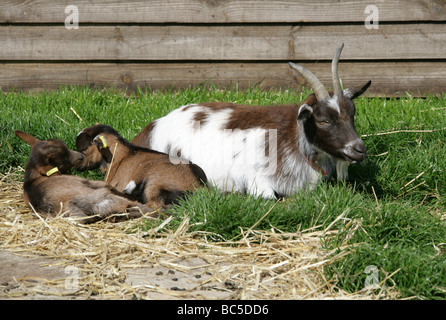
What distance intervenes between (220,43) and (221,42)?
0.02m

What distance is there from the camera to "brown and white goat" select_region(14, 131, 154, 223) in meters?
4.50

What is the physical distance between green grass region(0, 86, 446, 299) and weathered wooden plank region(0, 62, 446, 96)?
171 millimetres

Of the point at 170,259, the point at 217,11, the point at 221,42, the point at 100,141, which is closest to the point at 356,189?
the point at 170,259

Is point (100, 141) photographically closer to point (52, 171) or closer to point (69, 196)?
point (52, 171)

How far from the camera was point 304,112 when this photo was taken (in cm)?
466

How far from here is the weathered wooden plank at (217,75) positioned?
7.21 m

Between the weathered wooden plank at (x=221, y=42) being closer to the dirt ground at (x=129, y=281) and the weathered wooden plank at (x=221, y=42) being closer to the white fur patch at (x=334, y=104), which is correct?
the white fur patch at (x=334, y=104)

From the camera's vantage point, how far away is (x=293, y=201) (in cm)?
445

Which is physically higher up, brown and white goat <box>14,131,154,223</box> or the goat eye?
the goat eye

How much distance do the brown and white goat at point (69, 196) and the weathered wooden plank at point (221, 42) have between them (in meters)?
→ 2.77

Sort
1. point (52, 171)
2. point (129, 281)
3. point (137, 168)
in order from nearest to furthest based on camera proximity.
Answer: point (129, 281)
point (52, 171)
point (137, 168)

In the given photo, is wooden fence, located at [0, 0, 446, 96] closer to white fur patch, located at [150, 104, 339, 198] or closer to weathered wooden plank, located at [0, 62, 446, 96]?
weathered wooden plank, located at [0, 62, 446, 96]

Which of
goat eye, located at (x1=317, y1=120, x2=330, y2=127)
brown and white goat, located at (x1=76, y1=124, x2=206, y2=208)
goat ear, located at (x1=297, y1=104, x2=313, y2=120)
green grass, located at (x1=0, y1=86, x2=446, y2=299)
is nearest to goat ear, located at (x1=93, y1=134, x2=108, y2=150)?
brown and white goat, located at (x1=76, y1=124, x2=206, y2=208)

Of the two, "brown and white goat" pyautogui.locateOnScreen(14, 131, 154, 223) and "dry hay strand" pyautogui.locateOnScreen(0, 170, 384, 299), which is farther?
"brown and white goat" pyautogui.locateOnScreen(14, 131, 154, 223)
